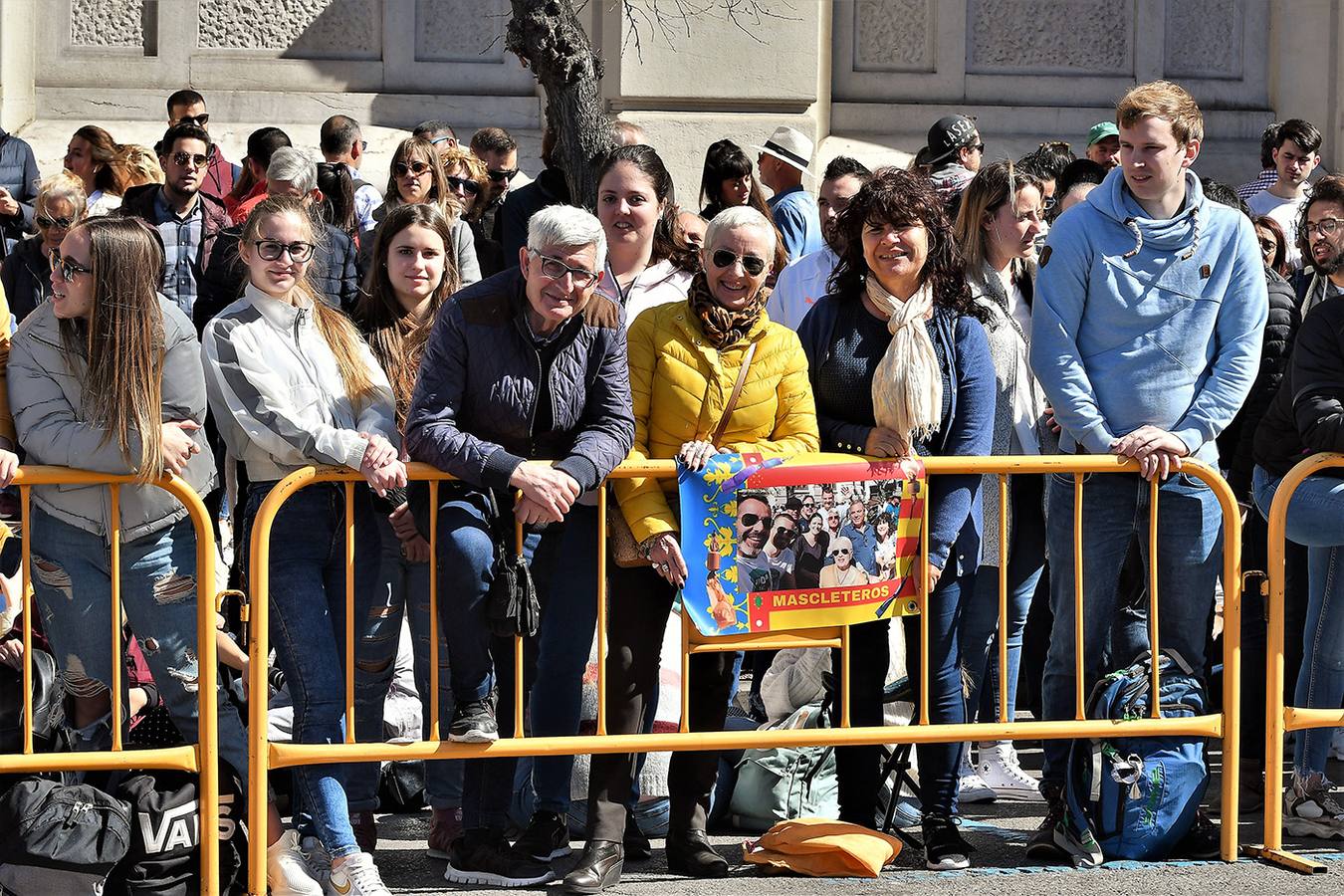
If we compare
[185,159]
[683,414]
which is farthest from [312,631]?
[185,159]

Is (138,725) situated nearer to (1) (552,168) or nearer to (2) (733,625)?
(2) (733,625)

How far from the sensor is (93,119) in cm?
1356

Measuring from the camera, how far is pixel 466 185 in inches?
386

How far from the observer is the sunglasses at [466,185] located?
980 centimetres

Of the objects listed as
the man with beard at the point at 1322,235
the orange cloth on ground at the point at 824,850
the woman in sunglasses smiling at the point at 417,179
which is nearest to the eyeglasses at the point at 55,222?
the woman in sunglasses smiling at the point at 417,179

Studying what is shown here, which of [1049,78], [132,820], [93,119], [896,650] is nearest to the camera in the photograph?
[132,820]

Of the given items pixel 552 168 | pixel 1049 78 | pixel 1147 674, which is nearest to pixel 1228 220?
pixel 1147 674

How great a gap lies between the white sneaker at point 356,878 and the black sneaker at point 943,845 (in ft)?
5.59

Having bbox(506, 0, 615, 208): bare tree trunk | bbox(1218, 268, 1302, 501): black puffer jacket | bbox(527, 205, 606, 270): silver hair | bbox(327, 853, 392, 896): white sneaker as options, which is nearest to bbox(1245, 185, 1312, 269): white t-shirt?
bbox(1218, 268, 1302, 501): black puffer jacket

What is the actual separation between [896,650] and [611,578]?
268 centimetres

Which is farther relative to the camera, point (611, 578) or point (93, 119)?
point (93, 119)

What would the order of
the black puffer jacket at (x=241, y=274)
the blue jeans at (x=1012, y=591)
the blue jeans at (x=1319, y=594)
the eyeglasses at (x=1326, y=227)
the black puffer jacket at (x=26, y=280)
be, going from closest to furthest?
the blue jeans at (x=1319, y=594) → the blue jeans at (x=1012, y=591) → the eyeglasses at (x=1326, y=227) → the black puffer jacket at (x=241, y=274) → the black puffer jacket at (x=26, y=280)

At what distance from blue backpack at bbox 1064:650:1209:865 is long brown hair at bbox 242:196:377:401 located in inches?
100.0

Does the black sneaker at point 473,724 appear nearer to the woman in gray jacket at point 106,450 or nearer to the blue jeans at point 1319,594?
the woman in gray jacket at point 106,450
